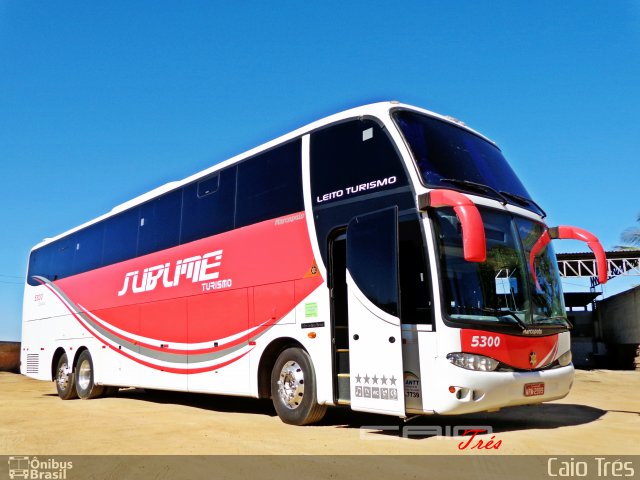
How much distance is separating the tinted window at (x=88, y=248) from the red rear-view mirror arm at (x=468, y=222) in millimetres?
10428

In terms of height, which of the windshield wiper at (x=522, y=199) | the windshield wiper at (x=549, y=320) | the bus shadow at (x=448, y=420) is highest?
the windshield wiper at (x=522, y=199)

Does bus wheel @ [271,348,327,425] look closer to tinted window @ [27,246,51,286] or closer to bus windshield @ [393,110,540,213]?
bus windshield @ [393,110,540,213]

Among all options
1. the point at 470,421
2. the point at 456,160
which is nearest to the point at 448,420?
the point at 470,421

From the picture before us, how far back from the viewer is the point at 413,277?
752 cm

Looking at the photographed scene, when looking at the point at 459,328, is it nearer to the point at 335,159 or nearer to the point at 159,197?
the point at 335,159

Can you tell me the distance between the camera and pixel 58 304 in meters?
16.7

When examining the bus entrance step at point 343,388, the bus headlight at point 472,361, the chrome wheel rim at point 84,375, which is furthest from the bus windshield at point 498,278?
the chrome wheel rim at point 84,375

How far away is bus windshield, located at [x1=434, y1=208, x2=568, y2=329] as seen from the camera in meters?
7.21

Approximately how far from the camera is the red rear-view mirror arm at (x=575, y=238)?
8.20 meters

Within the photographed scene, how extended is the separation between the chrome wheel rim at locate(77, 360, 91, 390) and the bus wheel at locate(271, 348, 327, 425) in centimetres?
768
